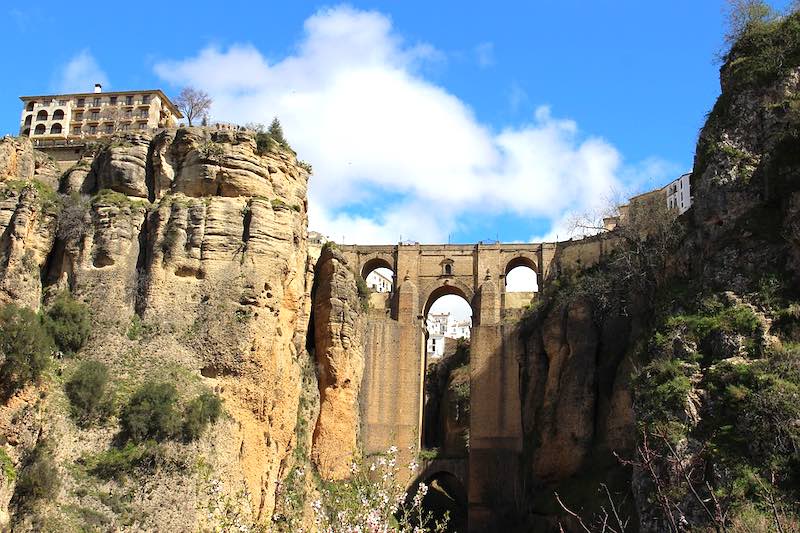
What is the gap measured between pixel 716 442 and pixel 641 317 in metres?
17.8

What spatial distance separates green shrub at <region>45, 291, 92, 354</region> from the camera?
102 ft

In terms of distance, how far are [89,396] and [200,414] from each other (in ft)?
11.1

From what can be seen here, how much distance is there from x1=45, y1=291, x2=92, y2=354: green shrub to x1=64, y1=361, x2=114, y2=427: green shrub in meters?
1.59

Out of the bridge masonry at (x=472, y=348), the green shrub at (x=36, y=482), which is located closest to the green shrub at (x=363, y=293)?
the bridge masonry at (x=472, y=348)

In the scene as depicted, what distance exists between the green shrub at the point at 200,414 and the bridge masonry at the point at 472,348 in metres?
15.6

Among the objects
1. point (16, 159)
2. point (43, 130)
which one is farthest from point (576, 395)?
point (43, 130)

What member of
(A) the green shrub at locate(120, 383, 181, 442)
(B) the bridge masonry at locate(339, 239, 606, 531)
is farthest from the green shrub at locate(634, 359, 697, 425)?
(B) the bridge masonry at locate(339, 239, 606, 531)

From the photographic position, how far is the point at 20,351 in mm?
27703

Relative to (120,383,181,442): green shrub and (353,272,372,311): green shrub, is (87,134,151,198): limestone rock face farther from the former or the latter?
(353,272,372,311): green shrub

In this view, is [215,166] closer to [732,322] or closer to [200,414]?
[200,414]

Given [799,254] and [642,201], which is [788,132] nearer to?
[799,254]

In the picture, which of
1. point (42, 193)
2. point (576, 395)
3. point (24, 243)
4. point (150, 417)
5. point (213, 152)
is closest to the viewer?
point (150, 417)

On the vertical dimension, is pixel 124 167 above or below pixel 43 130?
below

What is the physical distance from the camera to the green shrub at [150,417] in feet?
94.3
